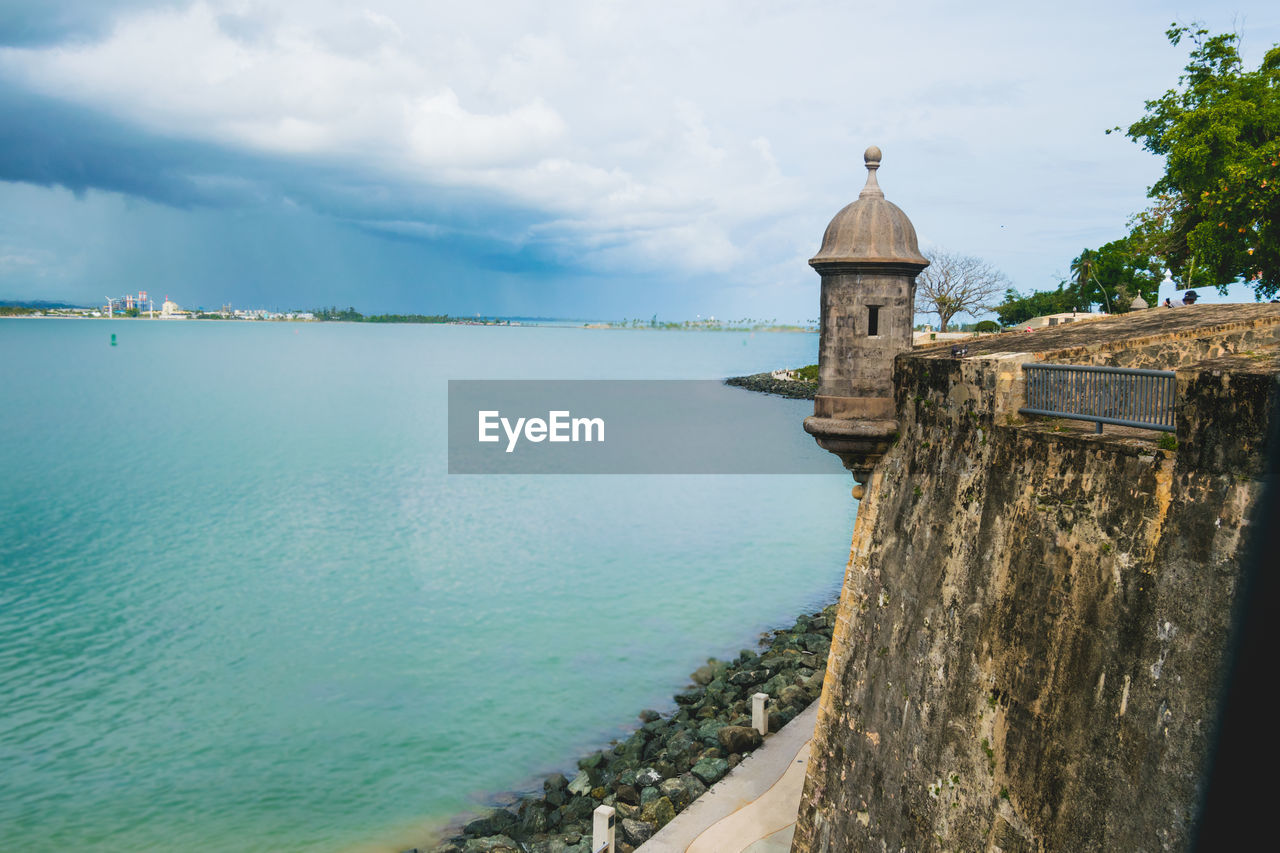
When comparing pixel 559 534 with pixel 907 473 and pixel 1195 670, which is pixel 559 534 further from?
pixel 1195 670

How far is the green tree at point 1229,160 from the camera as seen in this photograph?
20797 mm

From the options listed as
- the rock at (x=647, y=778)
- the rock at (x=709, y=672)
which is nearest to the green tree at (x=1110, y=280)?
the rock at (x=709, y=672)

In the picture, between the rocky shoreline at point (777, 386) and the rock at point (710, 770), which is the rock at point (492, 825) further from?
the rocky shoreline at point (777, 386)

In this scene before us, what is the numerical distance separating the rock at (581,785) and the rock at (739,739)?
2.32 m

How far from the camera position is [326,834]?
14.2 metres

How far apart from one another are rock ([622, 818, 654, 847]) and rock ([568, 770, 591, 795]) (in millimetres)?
2446

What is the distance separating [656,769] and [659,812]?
88.8 inches

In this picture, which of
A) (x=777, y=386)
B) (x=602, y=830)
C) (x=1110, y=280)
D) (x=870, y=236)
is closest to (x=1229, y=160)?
(x=870, y=236)

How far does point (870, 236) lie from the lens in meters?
9.53

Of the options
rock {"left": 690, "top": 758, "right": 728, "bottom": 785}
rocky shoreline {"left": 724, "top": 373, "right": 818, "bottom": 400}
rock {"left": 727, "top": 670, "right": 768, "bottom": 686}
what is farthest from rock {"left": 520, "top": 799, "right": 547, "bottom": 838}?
rocky shoreline {"left": 724, "top": 373, "right": 818, "bottom": 400}

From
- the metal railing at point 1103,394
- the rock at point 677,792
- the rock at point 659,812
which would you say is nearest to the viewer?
the metal railing at point 1103,394

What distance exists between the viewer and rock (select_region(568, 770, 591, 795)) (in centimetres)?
1380

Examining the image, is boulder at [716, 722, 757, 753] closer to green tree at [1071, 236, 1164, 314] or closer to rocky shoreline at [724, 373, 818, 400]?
green tree at [1071, 236, 1164, 314]

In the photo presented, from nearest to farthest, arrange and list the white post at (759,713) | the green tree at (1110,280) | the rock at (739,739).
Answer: the rock at (739,739) < the white post at (759,713) < the green tree at (1110,280)
